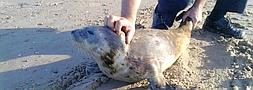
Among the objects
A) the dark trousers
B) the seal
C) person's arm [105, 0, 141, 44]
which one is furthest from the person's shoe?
person's arm [105, 0, 141, 44]

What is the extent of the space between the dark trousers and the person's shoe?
127 mm

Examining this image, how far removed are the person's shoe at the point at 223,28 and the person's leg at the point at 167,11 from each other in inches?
12.5

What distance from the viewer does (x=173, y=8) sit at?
5.14 meters

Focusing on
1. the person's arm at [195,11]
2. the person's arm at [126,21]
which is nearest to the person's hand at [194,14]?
the person's arm at [195,11]

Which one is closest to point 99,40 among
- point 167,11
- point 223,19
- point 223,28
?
point 167,11

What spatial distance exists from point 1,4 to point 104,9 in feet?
4.72

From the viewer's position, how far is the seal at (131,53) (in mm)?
3670

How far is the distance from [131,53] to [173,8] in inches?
57.6

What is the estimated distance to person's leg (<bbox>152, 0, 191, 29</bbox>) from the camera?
507 cm

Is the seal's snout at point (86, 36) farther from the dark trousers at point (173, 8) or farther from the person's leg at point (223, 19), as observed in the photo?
the person's leg at point (223, 19)

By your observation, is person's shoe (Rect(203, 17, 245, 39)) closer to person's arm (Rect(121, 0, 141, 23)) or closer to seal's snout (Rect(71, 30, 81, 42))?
person's arm (Rect(121, 0, 141, 23))

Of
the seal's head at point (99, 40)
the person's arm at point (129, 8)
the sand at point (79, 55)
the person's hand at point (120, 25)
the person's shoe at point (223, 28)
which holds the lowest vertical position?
the sand at point (79, 55)

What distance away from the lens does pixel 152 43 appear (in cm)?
400

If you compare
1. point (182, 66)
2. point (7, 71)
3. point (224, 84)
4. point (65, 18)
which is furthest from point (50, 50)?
point (224, 84)
